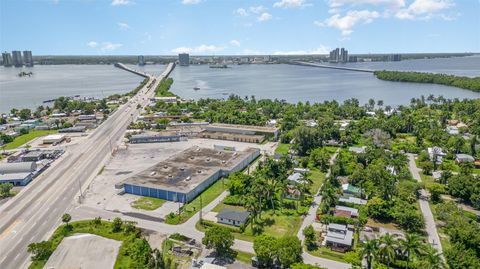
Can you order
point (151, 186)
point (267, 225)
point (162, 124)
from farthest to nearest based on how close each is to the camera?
point (162, 124)
point (151, 186)
point (267, 225)

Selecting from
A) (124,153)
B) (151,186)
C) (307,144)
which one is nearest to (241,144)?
(307,144)

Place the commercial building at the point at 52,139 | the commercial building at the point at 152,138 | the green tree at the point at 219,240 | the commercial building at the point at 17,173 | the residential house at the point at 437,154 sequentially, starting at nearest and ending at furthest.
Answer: the green tree at the point at 219,240 → the commercial building at the point at 17,173 → the residential house at the point at 437,154 → the commercial building at the point at 52,139 → the commercial building at the point at 152,138

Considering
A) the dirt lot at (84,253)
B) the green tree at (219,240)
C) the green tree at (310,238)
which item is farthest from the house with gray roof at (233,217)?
the dirt lot at (84,253)

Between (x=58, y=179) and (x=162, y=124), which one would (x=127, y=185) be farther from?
(x=162, y=124)

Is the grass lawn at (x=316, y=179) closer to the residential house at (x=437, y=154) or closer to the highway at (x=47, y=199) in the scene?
the residential house at (x=437, y=154)

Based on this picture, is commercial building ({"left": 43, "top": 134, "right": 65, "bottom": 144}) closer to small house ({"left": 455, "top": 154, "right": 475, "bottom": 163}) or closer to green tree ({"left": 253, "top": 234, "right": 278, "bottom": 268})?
green tree ({"left": 253, "top": 234, "right": 278, "bottom": 268})
